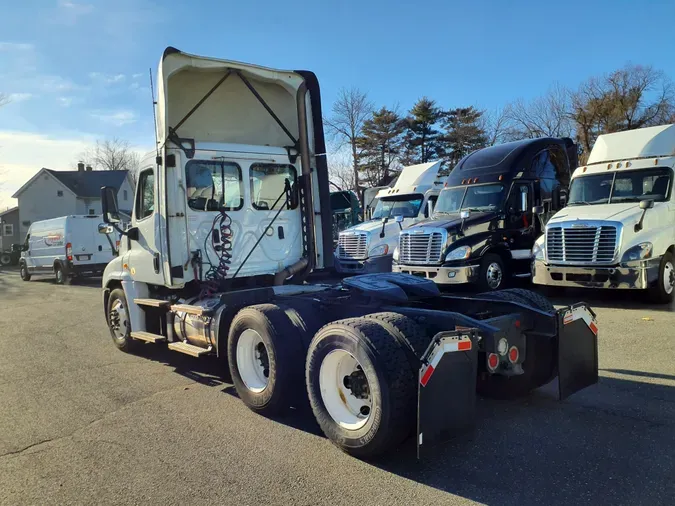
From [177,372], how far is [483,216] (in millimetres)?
7824

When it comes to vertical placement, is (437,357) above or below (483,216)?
below

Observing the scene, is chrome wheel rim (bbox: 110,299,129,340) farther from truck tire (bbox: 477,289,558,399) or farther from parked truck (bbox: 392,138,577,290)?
parked truck (bbox: 392,138,577,290)

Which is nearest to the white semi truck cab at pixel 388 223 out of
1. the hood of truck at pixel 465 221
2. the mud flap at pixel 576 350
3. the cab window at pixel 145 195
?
the hood of truck at pixel 465 221

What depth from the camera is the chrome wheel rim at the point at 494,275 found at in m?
11.8

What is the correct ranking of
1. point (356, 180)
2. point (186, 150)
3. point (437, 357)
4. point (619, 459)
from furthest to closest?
point (356, 180)
point (186, 150)
point (619, 459)
point (437, 357)

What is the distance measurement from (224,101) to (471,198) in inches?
288

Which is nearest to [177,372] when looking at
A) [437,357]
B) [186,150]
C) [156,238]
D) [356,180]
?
[156,238]

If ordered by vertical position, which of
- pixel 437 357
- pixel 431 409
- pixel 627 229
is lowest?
pixel 431 409

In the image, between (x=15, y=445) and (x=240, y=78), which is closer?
(x=15, y=445)

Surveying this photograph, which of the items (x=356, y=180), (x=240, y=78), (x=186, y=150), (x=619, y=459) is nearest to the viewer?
(x=619, y=459)

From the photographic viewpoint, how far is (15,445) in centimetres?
455

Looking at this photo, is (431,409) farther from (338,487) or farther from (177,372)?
(177,372)

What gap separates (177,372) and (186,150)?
9.18 feet

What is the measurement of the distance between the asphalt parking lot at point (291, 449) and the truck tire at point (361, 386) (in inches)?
8.5
